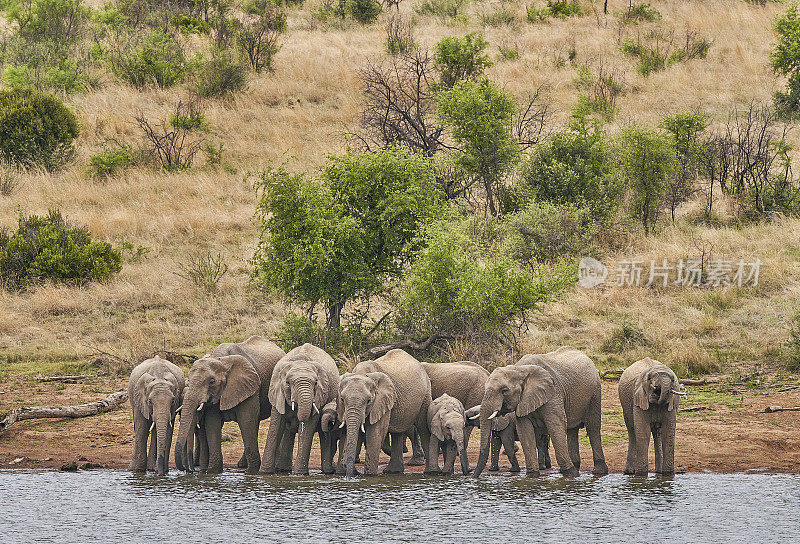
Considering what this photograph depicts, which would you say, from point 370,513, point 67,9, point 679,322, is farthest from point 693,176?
point 67,9

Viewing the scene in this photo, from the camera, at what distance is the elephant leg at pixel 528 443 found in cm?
1260

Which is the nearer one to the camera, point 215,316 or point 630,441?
point 630,441

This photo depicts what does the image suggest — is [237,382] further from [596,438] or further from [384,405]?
[596,438]

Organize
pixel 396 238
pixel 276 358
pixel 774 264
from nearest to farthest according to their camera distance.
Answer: pixel 276 358 → pixel 396 238 → pixel 774 264

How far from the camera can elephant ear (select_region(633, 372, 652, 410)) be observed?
489 inches

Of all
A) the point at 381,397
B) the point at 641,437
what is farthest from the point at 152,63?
the point at 641,437

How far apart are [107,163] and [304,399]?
69.0 ft

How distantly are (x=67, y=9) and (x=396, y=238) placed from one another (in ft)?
96.7

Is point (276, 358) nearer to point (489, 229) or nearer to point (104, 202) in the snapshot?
point (489, 229)

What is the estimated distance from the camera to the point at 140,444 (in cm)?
1323

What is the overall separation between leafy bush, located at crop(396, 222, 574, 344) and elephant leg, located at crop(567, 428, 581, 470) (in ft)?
16.2

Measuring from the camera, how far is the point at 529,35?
4388 centimetres

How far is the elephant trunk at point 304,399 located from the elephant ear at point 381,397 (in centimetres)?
74

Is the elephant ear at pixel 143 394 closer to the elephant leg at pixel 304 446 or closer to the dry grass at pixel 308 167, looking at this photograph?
the elephant leg at pixel 304 446
